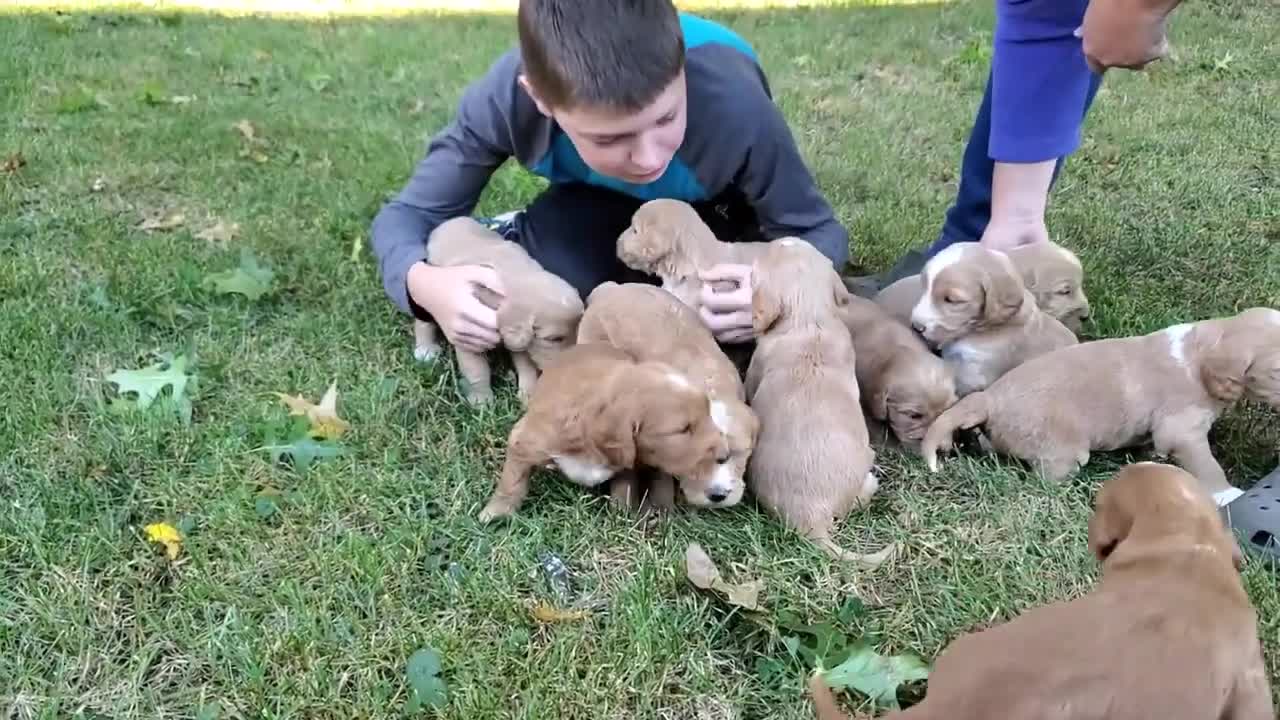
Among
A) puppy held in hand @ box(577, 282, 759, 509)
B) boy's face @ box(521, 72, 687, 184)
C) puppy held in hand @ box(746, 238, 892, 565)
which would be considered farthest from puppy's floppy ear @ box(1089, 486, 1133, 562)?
boy's face @ box(521, 72, 687, 184)

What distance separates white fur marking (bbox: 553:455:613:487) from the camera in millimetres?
2664

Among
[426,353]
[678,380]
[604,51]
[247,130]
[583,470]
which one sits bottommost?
[247,130]

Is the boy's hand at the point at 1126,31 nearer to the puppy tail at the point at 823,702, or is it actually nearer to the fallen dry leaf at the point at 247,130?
the puppy tail at the point at 823,702

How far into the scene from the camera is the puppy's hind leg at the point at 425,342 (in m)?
3.41

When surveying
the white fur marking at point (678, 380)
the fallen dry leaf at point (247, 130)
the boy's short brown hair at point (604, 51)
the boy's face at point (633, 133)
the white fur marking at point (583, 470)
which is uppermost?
the boy's short brown hair at point (604, 51)

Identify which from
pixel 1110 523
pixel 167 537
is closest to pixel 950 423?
pixel 1110 523

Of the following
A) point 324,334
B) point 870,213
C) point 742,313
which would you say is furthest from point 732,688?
point 870,213

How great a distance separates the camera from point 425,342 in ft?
11.3

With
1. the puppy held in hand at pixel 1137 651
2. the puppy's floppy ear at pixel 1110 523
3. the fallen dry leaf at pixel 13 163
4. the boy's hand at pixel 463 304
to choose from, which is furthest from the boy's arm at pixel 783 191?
the fallen dry leaf at pixel 13 163

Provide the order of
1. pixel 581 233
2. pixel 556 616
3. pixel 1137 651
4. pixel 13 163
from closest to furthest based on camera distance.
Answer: pixel 1137 651
pixel 556 616
pixel 581 233
pixel 13 163

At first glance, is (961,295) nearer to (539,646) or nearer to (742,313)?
(742,313)

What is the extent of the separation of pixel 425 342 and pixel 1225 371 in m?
2.21

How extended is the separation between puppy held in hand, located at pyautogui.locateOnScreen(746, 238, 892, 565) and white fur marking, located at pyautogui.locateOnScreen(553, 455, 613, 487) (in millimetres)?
363

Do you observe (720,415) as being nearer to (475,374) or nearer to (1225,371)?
(475,374)
